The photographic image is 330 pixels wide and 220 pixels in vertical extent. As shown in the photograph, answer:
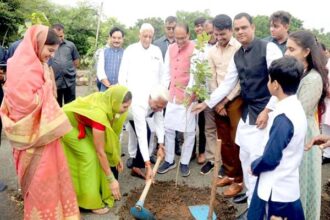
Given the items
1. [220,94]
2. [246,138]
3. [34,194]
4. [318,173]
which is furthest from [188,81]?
[34,194]

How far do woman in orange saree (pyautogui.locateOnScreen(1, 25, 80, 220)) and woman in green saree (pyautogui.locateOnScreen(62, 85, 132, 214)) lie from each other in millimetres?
451

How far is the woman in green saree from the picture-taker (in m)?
3.45

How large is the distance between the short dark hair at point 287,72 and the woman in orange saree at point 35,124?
1.79 meters

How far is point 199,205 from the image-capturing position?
3.91 m

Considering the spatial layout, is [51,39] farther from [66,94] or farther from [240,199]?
[66,94]

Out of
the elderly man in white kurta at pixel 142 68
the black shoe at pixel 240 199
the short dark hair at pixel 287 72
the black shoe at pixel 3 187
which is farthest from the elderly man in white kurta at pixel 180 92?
the short dark hair at pixel 287 72

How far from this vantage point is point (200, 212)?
12.1ft

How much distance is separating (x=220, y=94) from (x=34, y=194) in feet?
7.42

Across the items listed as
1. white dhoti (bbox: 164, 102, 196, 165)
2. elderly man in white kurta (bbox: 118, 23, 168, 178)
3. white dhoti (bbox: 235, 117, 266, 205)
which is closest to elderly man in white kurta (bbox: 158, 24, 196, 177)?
white dhoti (bbox: 164, 102, 196, 165)

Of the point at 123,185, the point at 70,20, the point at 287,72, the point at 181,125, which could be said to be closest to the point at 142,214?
the point at 123,185

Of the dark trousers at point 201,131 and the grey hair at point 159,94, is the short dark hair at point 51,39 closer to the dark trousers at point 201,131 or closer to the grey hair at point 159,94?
the grey hair at point 159,94

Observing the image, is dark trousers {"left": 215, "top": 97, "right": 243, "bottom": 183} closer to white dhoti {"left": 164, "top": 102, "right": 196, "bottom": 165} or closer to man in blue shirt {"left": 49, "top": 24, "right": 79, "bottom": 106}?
white dhoti {"left": 164, "top": 102, "right": 196, "bottom": 165}

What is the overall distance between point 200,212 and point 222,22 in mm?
2124

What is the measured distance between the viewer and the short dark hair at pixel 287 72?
2.33m
